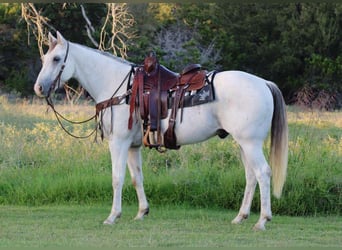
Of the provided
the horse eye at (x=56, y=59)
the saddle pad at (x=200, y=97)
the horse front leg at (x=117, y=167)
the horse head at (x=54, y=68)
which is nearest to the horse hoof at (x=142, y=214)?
the horse front leg at (x=117, y=167)

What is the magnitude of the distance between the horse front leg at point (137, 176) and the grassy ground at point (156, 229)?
139 mm

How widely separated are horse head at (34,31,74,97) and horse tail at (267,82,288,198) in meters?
2.28

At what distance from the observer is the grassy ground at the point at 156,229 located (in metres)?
6.05

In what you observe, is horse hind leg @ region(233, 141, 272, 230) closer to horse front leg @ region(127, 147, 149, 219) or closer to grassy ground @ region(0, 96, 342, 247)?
grassy ground @ region(0, 96, 342, 247)

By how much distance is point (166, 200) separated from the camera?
8.49m

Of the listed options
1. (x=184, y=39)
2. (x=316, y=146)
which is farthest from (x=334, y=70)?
(x=316, y=146)

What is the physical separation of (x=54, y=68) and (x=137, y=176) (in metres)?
1.55

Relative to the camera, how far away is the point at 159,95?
7230 millimetres

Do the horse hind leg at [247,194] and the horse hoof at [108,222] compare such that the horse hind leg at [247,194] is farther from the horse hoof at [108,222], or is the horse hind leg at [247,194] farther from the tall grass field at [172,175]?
the horse hoof at [108,222]

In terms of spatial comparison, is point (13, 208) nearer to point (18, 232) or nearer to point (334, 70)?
point (18, 232)

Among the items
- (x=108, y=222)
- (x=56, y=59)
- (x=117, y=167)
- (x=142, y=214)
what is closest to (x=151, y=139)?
(x=117, y=167)

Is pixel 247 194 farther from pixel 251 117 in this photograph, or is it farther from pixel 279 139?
pixel 251 117

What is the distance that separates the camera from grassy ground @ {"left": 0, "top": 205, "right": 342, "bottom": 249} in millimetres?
6051

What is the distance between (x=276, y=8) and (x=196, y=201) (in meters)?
27.0
